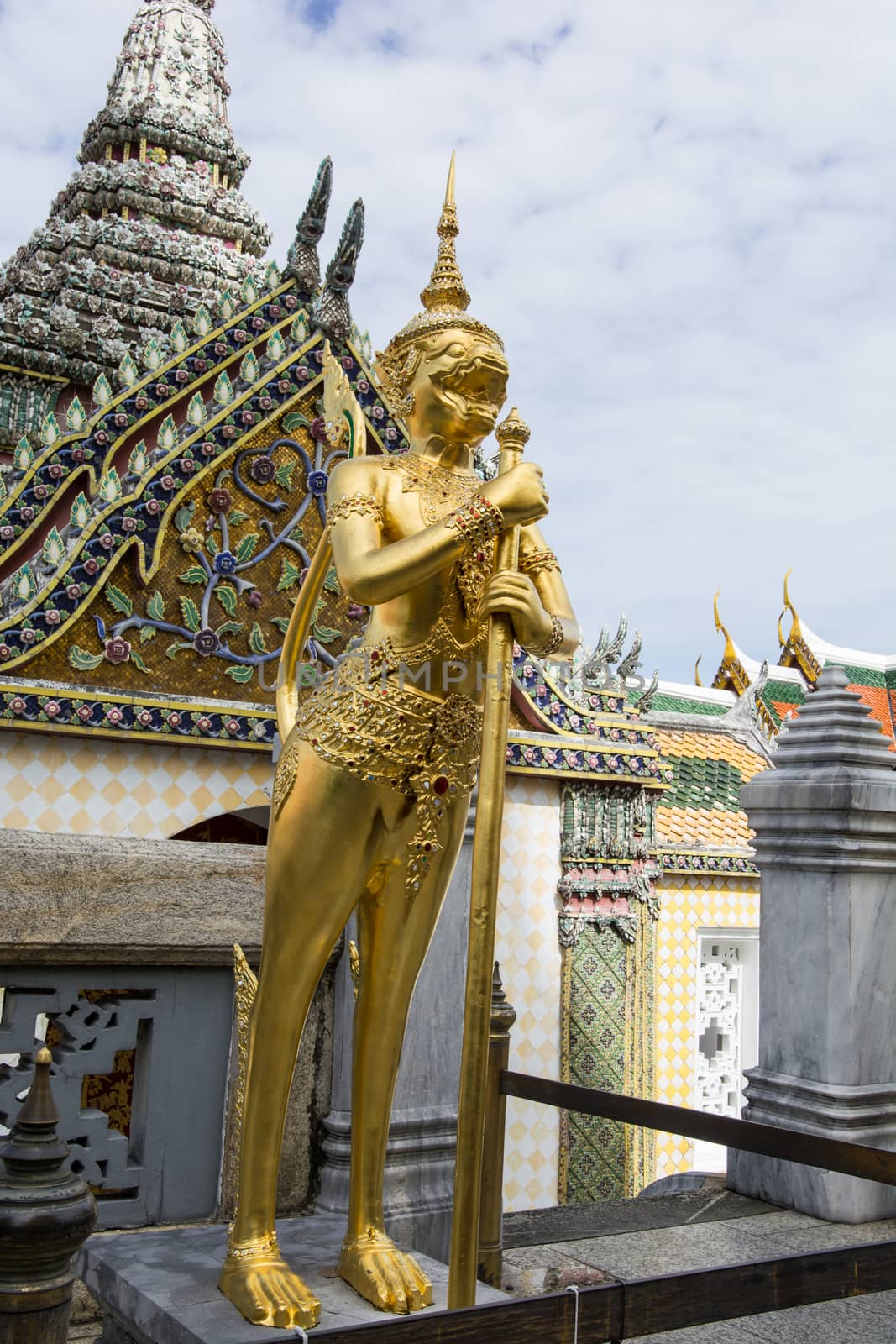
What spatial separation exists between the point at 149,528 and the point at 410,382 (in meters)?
3.84

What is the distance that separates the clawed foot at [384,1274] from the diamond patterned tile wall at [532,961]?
16.2 ft

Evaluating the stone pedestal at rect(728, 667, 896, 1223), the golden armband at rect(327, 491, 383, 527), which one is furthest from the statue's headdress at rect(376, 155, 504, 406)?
the stone pedestal at rect(728, 667, 896, 1223)

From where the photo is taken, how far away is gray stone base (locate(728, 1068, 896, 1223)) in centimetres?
386

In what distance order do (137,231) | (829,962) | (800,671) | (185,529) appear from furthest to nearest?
(800,671) → (137,231) → (185,529) → (829,962)

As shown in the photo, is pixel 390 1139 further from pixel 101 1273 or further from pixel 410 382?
pixel 410 382

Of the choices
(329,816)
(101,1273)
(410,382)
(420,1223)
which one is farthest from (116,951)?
(410,382)

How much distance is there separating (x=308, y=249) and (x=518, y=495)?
4972 millimetres

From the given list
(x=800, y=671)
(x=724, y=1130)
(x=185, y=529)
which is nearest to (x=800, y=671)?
(x=800, y=671)

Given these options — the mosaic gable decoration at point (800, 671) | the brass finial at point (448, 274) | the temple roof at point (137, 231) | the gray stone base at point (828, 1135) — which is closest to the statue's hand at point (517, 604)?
the brass finial at point (448, 274)

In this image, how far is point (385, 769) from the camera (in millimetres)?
2252

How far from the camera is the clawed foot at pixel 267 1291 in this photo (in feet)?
6.91

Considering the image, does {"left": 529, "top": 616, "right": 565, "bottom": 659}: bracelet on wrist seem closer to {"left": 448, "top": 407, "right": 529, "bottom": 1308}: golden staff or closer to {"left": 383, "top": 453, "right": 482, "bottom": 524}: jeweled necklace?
{"left": 448, "top": 407, "right": 529, "bottom": 1308}: golden staff

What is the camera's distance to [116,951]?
9.52 feet

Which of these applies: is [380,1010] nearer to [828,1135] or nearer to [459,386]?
[459,386]
